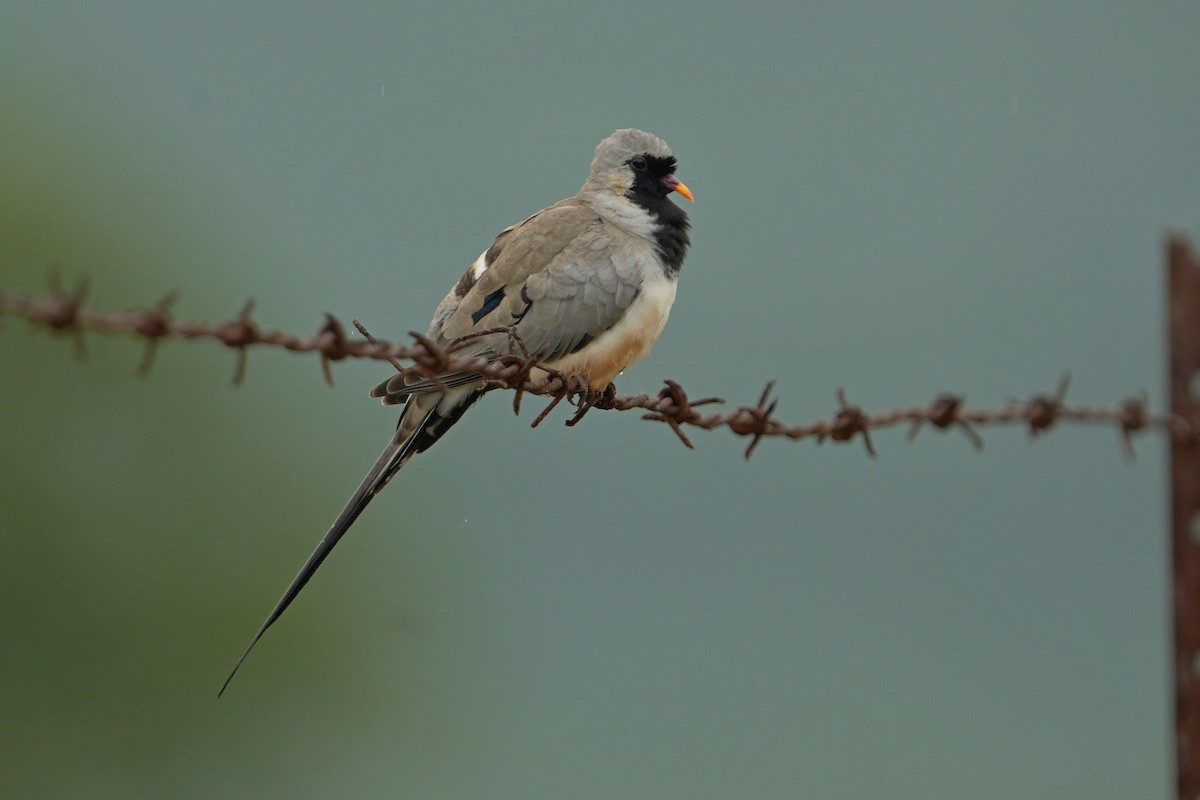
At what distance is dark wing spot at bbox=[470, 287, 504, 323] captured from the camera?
528 centimetres

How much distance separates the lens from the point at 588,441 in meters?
67.2

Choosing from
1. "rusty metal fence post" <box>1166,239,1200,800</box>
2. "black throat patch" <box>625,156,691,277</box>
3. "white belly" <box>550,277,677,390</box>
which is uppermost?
"black throat patch" <box>625,156,691,277</box>

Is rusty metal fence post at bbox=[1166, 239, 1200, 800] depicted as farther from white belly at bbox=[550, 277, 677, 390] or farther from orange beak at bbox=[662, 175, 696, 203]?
orange beak at bbox=[662, 175, 696, 203]

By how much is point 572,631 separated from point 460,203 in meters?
21.3

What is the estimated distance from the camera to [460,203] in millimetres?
72625

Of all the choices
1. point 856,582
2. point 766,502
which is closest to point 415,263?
point 766,502

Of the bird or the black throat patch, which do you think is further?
the black throat patch

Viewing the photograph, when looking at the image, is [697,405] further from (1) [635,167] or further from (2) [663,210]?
(1) [635,167]

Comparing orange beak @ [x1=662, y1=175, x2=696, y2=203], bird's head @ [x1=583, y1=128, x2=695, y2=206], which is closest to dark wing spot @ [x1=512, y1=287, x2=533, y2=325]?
bird's head @ [x1=583, y1=128, x2=695, y2=206]

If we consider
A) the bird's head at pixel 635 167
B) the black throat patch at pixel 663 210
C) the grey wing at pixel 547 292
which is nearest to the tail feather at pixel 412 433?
the grey wing at pixel 547 292

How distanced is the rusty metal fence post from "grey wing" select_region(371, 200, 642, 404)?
2083 mm

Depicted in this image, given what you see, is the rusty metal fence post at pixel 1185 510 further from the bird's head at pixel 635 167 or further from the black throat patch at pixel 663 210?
the bird's head at pixel 635 167

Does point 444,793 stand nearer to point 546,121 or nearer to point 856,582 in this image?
point 856,582

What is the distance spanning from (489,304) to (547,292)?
200 millimetres
